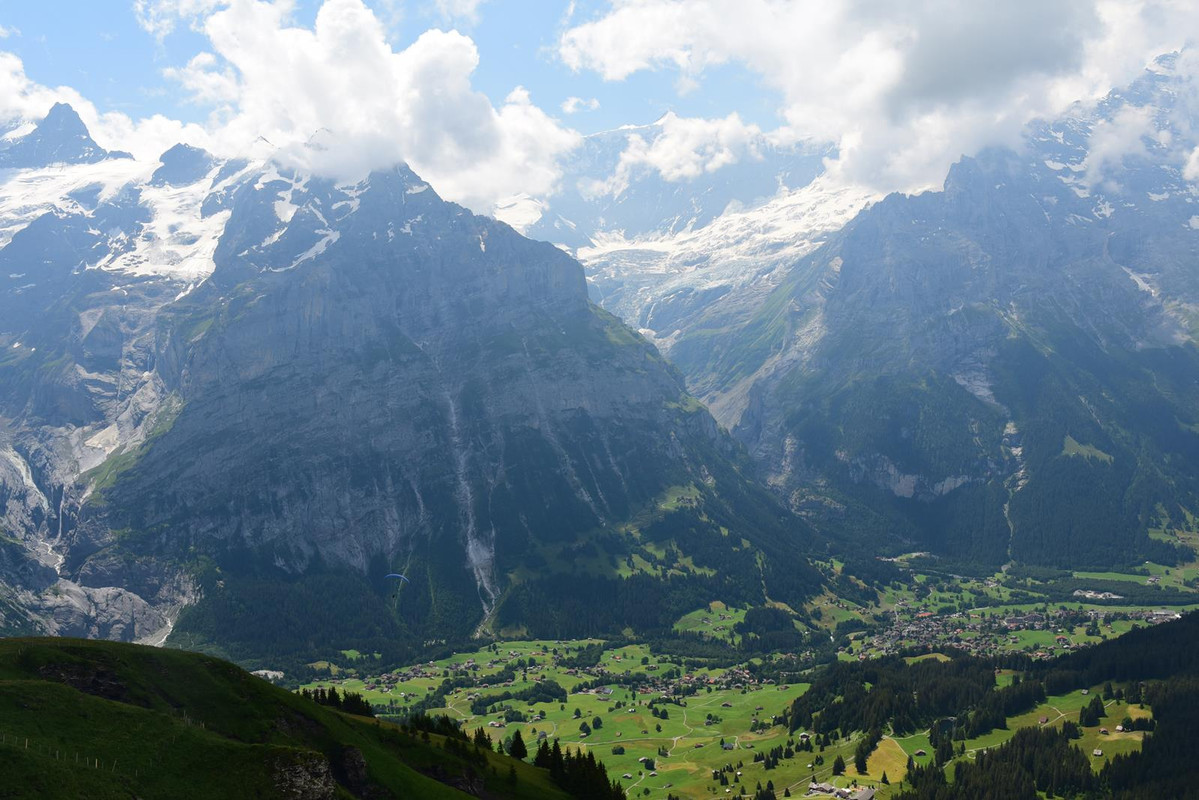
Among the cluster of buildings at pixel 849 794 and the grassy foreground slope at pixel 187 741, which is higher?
the grassy foreground slope at pixel 187 741

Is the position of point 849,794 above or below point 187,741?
below

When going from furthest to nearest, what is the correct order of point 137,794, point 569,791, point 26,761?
point 569,791, point 137,794, point 26,761

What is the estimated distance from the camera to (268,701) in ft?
429

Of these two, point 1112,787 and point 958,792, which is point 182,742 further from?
point 1112,787

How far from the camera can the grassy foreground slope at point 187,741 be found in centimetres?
9806

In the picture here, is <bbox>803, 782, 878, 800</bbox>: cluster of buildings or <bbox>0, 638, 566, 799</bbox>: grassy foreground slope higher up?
<bbox>0, 638, 566, 799</bbox>: grassy foreground slope

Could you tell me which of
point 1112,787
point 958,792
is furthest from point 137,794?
point 1112,787

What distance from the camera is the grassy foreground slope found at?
98.1 metres

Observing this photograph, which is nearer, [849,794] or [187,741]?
[187,741]

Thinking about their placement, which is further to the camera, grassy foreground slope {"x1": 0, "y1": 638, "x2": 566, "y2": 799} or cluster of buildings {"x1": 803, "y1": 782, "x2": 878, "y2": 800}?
cluster of buildings {"x1": 803, "y1": 782, "x2": 878, "y2": 800}

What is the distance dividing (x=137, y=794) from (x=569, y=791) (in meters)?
76.0

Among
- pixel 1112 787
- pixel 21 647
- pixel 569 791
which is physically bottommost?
pixel 1112 787

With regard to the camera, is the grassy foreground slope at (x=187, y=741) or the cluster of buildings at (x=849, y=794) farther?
the cluster of buildings at (x=849, y=794)

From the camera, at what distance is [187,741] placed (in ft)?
357
